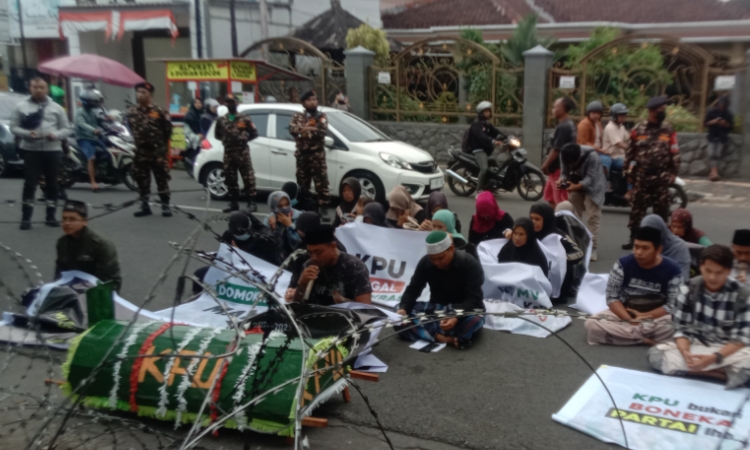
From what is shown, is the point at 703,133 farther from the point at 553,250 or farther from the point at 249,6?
the point at 249,6

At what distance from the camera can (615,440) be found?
3.85 metres

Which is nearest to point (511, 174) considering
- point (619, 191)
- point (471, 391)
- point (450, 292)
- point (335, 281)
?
point (619, 191)

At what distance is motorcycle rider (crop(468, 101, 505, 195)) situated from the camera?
1140 centimetres

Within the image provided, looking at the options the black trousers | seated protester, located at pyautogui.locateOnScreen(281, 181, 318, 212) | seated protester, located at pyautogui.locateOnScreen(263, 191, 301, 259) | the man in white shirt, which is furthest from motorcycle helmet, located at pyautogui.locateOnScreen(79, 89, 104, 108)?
the man in white shirt

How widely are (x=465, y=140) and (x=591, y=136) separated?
102 inches

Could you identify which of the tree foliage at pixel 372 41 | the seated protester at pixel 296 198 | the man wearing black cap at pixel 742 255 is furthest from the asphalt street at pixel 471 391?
the tree foliage at pixel 372 41

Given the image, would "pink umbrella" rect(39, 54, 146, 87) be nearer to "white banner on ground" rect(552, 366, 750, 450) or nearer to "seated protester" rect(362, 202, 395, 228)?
"seated protester" rect(362, 202, 395, 228)

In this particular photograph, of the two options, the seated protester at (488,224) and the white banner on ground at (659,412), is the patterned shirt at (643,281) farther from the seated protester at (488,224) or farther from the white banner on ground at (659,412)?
the seated protester at (488,224)

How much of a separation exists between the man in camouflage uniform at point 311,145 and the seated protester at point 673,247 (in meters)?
5.15

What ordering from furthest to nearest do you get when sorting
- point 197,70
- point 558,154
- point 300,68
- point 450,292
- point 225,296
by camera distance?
1. point 300,68
2. point 197,70
3. point 558,154
4. point 225,296
5. point 450,292

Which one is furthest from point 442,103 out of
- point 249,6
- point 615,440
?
point 615,440

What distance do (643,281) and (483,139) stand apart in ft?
21.0

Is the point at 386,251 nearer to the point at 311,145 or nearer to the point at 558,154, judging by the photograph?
the point at 558,154

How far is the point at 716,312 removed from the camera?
4.50 metres
